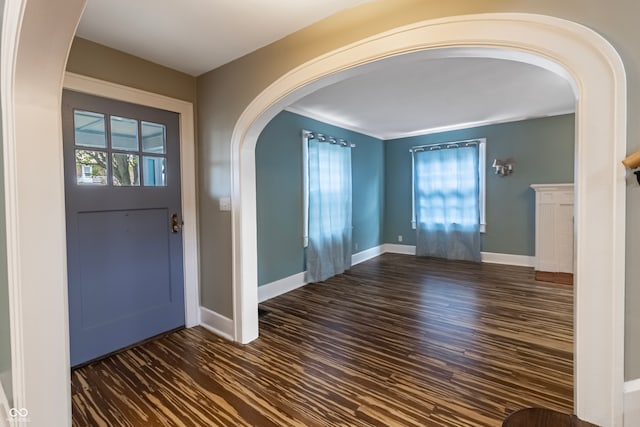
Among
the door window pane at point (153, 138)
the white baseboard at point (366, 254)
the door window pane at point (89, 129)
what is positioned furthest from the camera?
the white baseboard at point (366, 254)

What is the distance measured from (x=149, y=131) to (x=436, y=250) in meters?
5.00

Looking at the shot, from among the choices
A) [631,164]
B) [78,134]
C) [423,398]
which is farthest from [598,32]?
[78,134]

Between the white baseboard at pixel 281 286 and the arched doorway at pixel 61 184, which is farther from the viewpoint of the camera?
the white baseboard at pixel 281 286

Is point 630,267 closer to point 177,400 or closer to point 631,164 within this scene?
point 631,164

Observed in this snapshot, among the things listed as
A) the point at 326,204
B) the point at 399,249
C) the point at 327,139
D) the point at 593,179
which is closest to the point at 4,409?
the point at 593,179

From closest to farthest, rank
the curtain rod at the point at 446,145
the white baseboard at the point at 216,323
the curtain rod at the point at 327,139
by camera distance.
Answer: the white baseboard at the point at 216,323 < the curtain rod at the point at 327,139 < the curtain rod at the point at 446,145

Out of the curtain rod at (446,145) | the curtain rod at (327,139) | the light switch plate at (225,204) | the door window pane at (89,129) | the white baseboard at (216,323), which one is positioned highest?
the curtain rod at (446,145)

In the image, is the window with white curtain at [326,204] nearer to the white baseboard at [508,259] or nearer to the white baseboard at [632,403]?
the white baseboard at [508,259]

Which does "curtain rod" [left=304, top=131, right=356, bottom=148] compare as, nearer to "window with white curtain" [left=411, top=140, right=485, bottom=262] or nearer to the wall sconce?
"window with white curtain" [left=411, top=140, right=485, bottom=262]

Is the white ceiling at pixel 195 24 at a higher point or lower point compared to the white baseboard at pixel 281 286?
higher

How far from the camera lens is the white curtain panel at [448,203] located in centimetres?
517

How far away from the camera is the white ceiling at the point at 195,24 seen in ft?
5.66

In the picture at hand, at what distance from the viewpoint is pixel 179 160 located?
2.66 meters

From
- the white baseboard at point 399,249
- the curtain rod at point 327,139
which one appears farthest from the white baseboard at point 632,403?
the white baseboard at point 399,249
